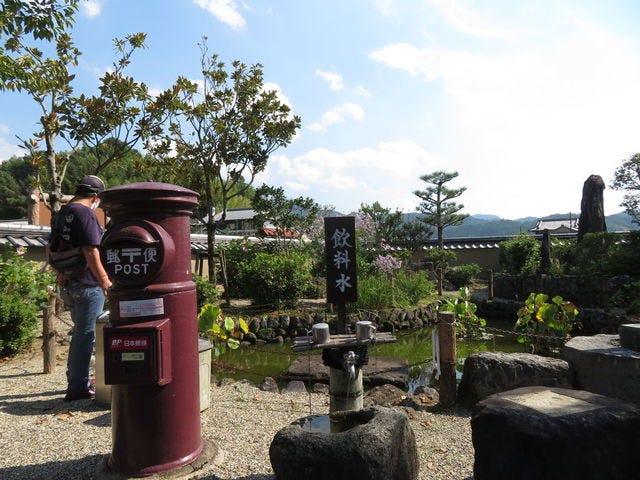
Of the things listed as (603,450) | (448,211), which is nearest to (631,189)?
(448,211)

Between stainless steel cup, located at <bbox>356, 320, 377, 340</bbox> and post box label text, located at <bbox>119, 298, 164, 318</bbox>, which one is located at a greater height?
post box label text, located at <bbox>119, 298, 164, 318</bbox>

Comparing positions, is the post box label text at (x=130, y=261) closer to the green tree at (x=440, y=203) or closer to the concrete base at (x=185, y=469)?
the concrete base at (x=185, y=469)

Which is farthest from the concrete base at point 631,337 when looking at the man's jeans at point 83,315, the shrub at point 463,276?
the shrub at point 463,276

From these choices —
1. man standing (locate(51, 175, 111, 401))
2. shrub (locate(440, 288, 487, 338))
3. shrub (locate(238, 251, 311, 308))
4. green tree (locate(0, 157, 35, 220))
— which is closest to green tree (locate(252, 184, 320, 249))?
shrub (locate(238, 251, 311, 308))

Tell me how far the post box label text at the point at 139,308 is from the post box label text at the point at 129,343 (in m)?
0.13

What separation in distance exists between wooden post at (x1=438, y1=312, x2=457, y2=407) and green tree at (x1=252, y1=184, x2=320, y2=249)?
9.55 metres

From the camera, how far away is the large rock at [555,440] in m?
2.31

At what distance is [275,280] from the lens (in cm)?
1167

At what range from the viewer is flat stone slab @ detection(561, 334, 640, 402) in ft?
13.6

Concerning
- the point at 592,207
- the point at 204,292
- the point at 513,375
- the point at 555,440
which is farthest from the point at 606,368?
the point at 592,207

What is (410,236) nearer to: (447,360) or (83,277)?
(447,360)

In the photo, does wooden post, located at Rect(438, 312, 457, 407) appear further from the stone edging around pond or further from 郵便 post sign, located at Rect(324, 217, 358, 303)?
the stone edging around pond

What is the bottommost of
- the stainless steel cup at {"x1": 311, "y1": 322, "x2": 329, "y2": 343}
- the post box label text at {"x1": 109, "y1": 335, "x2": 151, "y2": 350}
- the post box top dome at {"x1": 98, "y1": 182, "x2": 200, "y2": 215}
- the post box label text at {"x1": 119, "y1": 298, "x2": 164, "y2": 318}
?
the stainless steel cup at {"x1": 311, "y1": 322, "x2": 329, "y2": 343}

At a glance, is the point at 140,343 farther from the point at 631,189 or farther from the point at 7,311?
the point at 631,189
